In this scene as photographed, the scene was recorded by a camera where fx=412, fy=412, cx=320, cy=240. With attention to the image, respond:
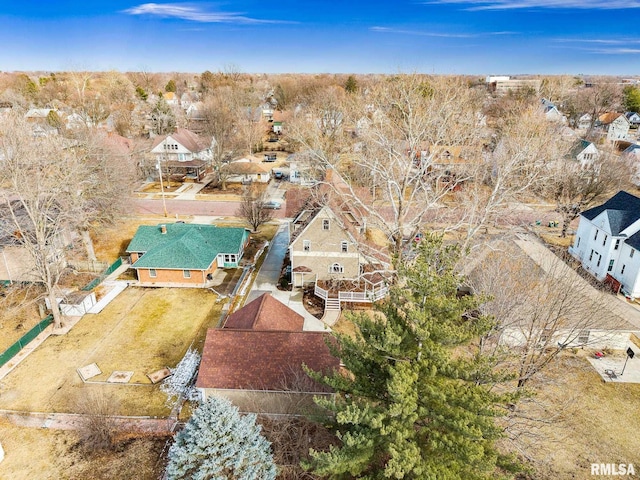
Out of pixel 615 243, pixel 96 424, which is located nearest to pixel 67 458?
pixel 96 424

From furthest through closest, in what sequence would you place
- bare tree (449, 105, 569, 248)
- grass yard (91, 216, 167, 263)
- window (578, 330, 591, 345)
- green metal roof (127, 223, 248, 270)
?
1. bare tree (449, 105, 569, 248)
2. grass yard (91, 216, 167, 263)
3. green metal roof (127, 223, 248, 270)
4. window (578, 330, 591, 345)

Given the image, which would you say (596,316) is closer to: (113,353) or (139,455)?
(139,455)

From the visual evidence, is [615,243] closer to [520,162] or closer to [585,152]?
[520,162]

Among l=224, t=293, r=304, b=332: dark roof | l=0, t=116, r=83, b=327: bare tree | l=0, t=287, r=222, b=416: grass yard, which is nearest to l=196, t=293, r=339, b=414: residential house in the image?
l=224, t=293, r=304, b=332: dark roof

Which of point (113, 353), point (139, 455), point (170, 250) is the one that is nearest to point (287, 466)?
point (139, 455)

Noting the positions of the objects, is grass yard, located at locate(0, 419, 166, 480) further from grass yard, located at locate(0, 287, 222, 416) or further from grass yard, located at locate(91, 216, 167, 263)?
grass yard, located at locate(91, 216, 167, 263)

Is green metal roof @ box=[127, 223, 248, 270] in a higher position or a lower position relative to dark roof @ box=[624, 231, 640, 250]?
lower

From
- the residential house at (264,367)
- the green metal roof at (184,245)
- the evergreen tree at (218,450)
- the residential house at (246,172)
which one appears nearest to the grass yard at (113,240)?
the green metal roof at (184,245)

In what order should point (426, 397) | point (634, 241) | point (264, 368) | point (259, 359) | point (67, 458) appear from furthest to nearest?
point (634, 241), point (259, 359), point (264, 368), point (67, 458), point (426, 397)
